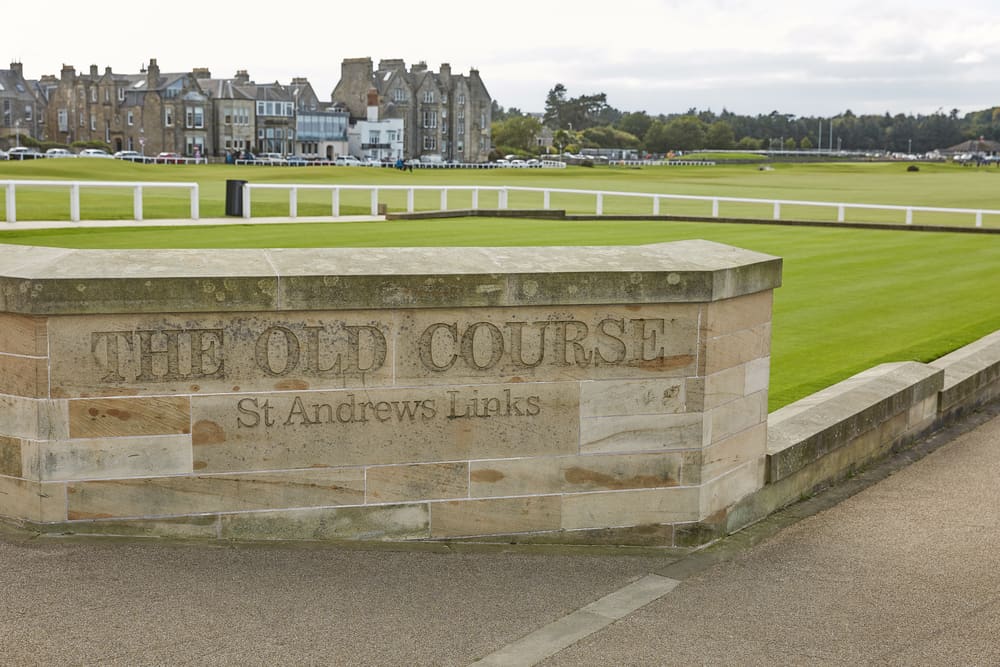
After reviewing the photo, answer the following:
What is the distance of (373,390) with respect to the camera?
5.05 meters

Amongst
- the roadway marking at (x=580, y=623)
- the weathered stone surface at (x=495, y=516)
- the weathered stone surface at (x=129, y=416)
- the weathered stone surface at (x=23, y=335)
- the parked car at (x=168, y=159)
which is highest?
the parked car at (x=168, y=159)

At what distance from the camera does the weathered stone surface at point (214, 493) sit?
4.88 metres

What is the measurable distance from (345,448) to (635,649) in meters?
1.55

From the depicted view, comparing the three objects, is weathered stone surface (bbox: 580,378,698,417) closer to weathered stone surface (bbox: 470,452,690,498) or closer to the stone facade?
the stone facade

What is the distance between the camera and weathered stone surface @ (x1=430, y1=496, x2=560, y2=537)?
521cm

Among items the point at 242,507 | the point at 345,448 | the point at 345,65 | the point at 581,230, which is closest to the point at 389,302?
the point at 345,448

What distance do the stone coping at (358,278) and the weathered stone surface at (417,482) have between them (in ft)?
2.36

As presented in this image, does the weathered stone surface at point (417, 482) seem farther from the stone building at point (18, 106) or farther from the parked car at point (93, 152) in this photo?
the stone building at point (18, 106)

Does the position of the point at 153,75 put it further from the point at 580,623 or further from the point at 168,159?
the point at 580,623

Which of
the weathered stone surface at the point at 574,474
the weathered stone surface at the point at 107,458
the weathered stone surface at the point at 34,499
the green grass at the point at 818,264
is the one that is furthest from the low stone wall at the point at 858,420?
the weathered stone surface at the point at 34,499

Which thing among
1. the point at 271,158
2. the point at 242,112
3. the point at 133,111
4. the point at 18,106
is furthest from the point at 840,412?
the point at 18,106

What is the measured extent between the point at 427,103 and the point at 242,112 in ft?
69.3

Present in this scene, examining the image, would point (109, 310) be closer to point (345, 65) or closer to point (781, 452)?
point (781, 452)

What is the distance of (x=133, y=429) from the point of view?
4.82m
